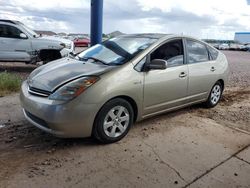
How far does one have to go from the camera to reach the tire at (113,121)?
407 cm

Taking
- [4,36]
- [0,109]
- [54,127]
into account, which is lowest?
[0,109]

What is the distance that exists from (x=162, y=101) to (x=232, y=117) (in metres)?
1.76

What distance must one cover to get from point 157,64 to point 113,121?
1124mm

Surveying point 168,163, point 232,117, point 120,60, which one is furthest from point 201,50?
point 168,163

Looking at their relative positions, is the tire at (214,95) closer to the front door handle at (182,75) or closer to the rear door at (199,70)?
the rear door at (199,70)

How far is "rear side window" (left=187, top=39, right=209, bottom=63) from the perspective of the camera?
5527 millimetres

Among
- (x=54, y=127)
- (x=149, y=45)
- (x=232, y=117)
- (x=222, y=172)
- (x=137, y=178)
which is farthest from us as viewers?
(x=232, y=117)

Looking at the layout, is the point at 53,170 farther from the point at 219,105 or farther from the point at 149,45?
the point at 219,105

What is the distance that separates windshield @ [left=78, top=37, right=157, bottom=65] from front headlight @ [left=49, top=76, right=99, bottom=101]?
28.8 inches

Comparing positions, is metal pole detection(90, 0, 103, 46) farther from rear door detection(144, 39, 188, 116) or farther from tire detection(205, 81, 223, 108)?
tire detection(205, 81, 223, 108)

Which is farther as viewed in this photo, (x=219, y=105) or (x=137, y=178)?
(x=219, y=105)

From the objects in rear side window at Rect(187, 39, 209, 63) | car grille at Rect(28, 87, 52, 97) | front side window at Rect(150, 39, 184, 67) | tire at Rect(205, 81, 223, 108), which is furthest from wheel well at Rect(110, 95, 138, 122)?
tire at Rect(205, 81, 223, 108)

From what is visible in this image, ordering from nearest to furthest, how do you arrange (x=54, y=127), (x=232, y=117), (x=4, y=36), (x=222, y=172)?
1. (x=222, y=172)
2. (x=54, y=127)
3. (x=232, y=117)
4. (x=4, y=36)

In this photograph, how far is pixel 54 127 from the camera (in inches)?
152
